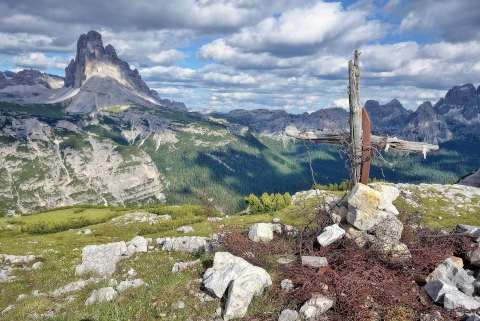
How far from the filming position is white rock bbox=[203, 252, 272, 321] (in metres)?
13.8

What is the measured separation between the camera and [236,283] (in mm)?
14312

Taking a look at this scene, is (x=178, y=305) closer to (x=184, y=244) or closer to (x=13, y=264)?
(x=184, y=244)

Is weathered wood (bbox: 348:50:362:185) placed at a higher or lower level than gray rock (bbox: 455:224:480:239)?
higher

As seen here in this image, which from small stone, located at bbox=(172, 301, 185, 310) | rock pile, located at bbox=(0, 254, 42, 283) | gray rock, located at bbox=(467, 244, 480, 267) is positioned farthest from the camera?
rock pile, located at bbox=(0, 254, 42, 283)

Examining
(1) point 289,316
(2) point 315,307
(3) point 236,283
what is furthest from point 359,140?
(1) point 289,316

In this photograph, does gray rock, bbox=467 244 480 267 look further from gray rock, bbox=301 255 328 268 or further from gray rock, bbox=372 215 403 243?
gray rock, bbox=301 255 328 268

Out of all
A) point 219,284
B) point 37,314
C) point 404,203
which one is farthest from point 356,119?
point 404,203

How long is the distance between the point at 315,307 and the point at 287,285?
1.89 metres

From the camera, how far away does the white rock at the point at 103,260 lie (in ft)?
70.3

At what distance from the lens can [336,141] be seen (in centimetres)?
1967

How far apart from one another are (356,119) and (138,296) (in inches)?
492

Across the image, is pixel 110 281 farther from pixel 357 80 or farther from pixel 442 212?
pixel 442 212

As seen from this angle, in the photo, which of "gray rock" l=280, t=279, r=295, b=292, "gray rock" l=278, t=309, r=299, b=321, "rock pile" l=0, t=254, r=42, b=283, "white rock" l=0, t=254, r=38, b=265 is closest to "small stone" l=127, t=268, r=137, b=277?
"gray rock" l=280, t=279, r=295, b=292

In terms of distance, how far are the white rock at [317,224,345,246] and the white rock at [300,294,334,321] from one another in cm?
404
